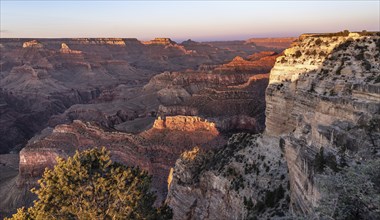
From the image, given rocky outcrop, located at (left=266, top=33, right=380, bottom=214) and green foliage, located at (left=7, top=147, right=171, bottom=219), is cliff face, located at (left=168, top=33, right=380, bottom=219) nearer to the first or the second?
rocky outcrop, located at (left=266, top=33, right=380, bottom=214)

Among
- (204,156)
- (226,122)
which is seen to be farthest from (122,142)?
(204,156)

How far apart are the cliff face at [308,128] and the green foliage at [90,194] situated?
23.5ft

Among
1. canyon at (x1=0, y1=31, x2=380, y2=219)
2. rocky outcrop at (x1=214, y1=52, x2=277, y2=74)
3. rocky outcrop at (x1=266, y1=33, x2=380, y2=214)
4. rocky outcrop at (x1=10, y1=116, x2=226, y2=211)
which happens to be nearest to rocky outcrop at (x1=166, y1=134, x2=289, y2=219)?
canyon at (x1=0, y1=31, x2=380, y2=219)

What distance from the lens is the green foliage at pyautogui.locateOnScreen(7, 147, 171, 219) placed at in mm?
18484

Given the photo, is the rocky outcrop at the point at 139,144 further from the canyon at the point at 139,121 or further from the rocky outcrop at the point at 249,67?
the rocky outcrop at the point at 249,67

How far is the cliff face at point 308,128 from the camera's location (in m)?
16.5

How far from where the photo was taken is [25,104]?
153125mm

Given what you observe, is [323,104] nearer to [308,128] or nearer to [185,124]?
[308,128]

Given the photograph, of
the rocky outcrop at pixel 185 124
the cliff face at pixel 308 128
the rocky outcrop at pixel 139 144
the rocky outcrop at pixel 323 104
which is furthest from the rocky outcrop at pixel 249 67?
the rocky outcrop at pixel 323 104

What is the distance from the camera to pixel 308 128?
69.9 ft

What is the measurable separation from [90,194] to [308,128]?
11255 mm

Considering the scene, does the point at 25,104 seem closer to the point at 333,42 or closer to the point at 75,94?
the point at 75,94

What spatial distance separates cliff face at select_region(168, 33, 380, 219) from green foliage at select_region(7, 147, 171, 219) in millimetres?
7157

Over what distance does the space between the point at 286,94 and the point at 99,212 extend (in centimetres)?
1346
